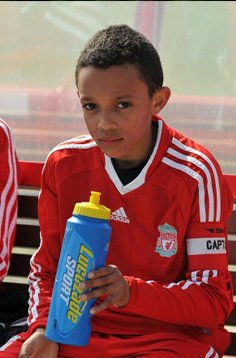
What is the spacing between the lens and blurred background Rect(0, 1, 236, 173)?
359 cm

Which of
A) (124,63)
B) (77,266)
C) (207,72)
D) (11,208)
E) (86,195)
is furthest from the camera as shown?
(207,72)

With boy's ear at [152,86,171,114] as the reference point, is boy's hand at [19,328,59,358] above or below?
below

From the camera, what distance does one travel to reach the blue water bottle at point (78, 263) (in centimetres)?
→ 250

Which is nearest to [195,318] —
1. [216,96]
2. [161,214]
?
[161,214]

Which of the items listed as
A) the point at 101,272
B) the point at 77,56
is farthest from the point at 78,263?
the point at 77,56

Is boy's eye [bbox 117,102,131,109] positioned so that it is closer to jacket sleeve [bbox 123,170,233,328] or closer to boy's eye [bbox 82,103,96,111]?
boy's eye [bbox 82,103,96,111]

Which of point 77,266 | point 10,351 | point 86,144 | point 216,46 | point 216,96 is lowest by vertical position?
point 10,351

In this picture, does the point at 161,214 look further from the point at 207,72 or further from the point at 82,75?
the point at 207,72

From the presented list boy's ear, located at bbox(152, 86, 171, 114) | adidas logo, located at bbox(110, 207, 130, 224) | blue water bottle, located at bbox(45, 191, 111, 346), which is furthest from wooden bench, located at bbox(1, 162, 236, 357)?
blue water bottle, located at bbox(45, 191, 111, 346)

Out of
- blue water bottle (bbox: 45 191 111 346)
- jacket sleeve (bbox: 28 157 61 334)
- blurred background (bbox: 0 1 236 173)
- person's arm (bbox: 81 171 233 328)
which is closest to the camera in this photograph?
blue water bottle (bbox: 45 191 111 346)

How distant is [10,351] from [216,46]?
162cm

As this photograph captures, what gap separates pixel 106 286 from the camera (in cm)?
256

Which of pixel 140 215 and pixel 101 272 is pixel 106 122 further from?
pixel 101 272

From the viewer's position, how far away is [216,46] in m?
3.64
